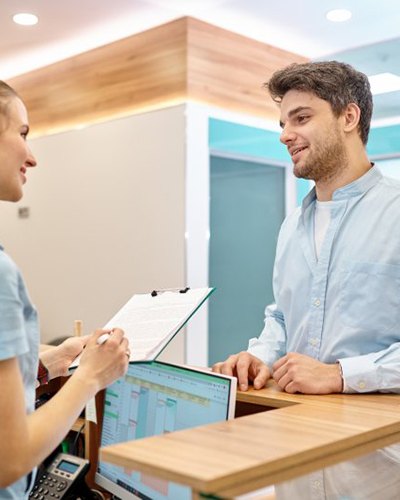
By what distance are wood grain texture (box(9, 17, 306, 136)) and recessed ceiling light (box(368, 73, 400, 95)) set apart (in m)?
0.61

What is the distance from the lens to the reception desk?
1042 mm

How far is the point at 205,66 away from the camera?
17.4 feet

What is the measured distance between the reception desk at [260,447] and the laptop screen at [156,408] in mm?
232

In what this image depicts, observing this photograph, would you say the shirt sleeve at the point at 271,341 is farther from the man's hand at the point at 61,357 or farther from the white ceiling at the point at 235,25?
the white ceiling at the point at 235,25

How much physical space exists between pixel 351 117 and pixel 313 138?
5.6 inches

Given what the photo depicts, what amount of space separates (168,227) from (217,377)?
3595mm

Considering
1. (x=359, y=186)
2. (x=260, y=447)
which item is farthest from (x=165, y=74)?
(x=260, y=447)

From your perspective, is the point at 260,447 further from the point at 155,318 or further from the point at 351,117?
the point at 351,117

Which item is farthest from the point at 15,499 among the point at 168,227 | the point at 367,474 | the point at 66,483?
the point at 168,227

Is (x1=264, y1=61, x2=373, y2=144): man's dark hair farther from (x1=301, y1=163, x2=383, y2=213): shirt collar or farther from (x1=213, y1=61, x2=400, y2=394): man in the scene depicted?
(x1=301, y1=163, x2=383, y2=213): shirt collar

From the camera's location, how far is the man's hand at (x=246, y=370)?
182cm

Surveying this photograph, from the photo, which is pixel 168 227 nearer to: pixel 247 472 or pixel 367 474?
pixel 367 474

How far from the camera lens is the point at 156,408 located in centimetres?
193

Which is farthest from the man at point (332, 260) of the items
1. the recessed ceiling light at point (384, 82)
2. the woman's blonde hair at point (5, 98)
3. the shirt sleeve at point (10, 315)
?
the recessed ceiling light at point (384, 82)
